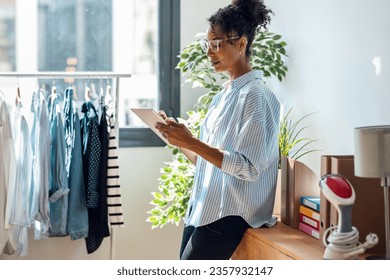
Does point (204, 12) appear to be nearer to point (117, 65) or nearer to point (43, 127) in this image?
point (117, 65)

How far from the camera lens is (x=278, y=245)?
96.4 inches

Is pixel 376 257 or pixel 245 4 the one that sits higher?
pixel 245 4

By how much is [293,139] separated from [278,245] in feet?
2.97

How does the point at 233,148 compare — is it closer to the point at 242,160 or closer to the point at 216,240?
the point at 242,160

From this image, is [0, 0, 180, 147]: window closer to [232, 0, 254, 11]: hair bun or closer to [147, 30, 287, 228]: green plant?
[147, 30, 287, 228]: green plant

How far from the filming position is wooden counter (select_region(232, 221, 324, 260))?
7.79ft

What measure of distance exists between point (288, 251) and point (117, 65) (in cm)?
206

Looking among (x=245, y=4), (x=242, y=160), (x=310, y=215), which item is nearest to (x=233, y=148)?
(x=242, y=160)

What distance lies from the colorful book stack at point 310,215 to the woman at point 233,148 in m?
0.13

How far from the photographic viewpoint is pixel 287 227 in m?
2.79

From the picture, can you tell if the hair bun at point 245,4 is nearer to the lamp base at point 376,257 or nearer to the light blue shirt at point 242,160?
the light blue shirt at point 242,160

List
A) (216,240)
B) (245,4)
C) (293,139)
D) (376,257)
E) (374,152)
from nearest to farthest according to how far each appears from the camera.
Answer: (374,152) → (376,257) → (216,240) → (245,4) → (293,139)

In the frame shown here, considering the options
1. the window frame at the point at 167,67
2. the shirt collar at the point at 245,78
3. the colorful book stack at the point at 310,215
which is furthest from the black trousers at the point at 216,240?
the window frame at the point at 167,67
